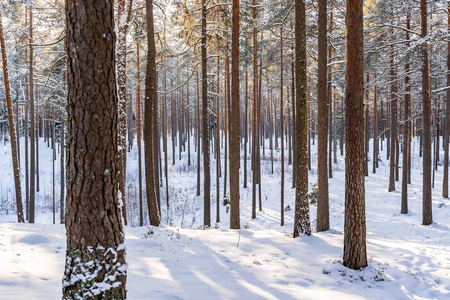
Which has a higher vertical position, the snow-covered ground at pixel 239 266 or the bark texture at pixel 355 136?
the bark texture at pixel 355 136

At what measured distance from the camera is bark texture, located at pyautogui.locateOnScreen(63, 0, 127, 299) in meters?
2.65

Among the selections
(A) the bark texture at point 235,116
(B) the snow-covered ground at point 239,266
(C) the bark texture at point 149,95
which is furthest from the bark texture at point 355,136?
(C) the bark texture at point 149,95

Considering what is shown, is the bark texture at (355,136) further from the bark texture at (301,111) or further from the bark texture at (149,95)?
the bark texture at (149,95)

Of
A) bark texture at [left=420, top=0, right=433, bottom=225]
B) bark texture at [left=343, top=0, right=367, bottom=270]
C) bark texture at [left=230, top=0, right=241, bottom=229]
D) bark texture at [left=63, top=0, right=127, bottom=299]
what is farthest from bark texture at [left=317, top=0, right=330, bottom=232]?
bark texture at [left=63, top=0, right=127, bottom=299]

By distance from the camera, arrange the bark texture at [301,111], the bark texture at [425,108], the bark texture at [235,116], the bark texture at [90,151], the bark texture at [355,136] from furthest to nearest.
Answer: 1. the bark texture at [425,108]
2. the bark texture at [235,116]
3. the bark texture at [301,111]
4. the bark texture at [355,136]
5. the bark texture at [90,151]

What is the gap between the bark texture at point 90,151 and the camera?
2652mm

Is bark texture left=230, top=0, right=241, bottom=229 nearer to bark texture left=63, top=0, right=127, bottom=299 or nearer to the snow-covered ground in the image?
the snow-covered ground

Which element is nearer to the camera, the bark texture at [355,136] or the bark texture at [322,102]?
the bark texture at [355,136]

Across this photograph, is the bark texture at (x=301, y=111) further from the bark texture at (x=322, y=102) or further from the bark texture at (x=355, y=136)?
the bark texture at (x=355, y=136)

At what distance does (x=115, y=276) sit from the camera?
9.16ft

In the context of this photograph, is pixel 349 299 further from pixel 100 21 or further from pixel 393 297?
pixel 100 21

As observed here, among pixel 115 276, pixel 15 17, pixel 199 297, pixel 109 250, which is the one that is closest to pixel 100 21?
pixel 109 250

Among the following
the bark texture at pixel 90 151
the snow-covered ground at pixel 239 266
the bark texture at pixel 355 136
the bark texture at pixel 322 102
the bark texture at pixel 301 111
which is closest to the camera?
the bark texture at pixel 90 151

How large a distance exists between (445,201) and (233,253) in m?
15.1
